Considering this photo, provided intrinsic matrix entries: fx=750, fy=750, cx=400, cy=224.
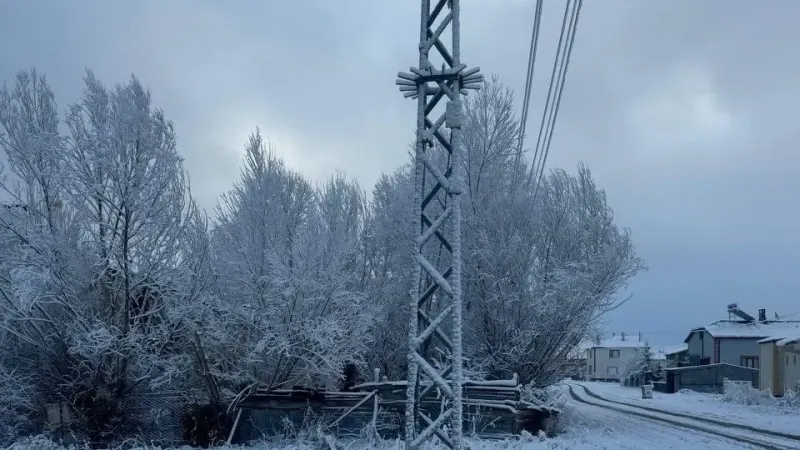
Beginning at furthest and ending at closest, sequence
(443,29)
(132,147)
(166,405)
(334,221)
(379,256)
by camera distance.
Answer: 1. (379,256)
2. (334,221)
3. (166,405)
4. (132,147)
5. (443,29)

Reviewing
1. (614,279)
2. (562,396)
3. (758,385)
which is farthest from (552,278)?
(758,385)

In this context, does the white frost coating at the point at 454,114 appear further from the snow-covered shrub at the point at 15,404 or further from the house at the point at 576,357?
the house at the point at 576,357

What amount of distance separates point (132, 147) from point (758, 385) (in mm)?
40197

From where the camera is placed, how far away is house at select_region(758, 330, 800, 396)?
37.1 m

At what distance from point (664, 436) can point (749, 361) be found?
36.2 meters

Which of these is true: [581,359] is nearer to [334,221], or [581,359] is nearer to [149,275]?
[334,221]

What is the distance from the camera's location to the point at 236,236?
767 inches

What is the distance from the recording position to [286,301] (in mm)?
17453

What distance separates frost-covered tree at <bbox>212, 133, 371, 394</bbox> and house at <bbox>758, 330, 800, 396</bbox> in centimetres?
2669

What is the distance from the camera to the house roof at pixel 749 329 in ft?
162

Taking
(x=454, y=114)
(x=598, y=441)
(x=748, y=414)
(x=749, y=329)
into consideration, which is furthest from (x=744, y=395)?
(x=454, y=114)

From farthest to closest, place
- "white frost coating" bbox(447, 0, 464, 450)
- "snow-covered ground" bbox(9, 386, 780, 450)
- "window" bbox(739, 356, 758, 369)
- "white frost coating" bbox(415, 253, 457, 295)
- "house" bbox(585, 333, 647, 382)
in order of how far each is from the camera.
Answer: "house" bbox(585, 333, 647, 382)
"window" bbox(739, 356, 758, 369)
"snow-covered ground" bbox(9, 386, 780, 450)
"white frost coating" bbox(415, 253, 457, 295)
"white frost coating" bbox(447, 0, 464, 450)

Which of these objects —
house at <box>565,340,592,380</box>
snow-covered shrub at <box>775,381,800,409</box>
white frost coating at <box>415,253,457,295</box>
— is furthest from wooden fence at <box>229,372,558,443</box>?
snow-covered shrub at <box>775,381,800,409</box>

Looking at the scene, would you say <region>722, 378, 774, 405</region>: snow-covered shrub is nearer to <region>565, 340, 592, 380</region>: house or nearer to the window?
<region>565, 340, 592, 380</region>: house
